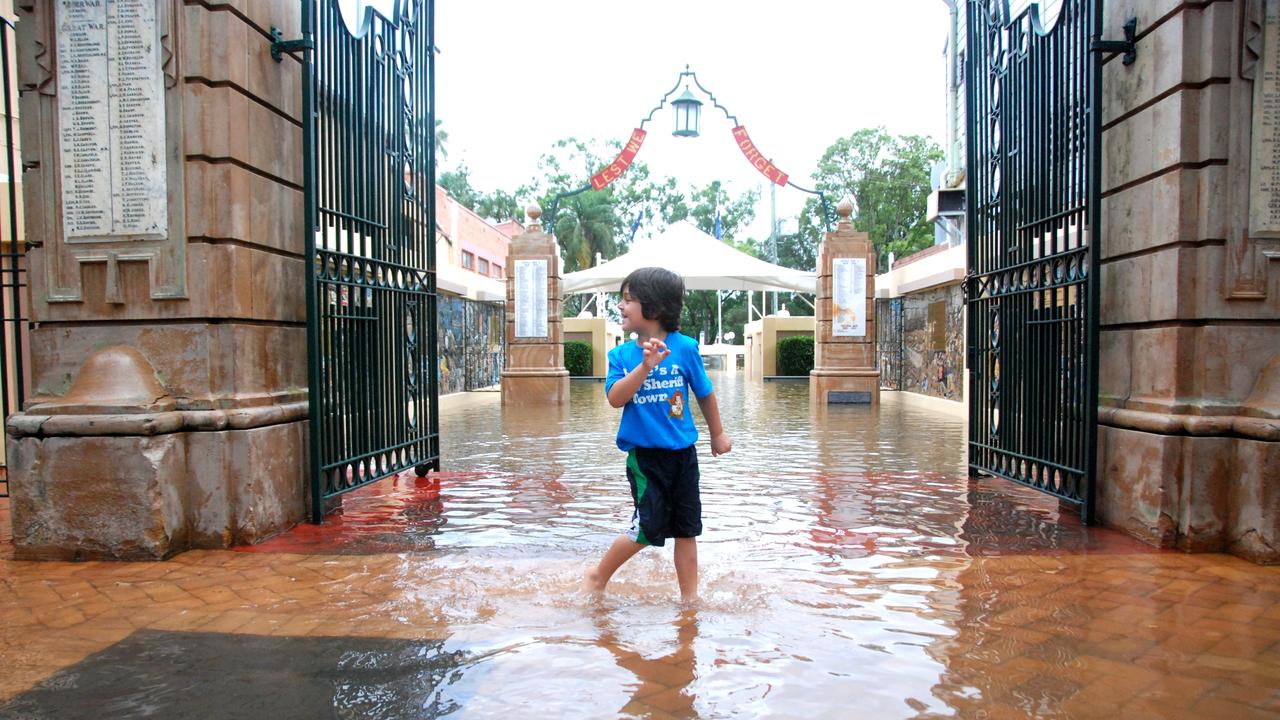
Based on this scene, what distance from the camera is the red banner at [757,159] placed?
661 inches

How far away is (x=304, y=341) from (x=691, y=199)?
4803 cm

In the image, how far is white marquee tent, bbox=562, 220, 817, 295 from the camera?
57.3 ft

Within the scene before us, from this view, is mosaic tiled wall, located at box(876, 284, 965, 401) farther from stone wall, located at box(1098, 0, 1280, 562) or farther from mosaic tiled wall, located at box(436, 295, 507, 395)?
stone wall, located at box(1098, 0, 1280, 562)

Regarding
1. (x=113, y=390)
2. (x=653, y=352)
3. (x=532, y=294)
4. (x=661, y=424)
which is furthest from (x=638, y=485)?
(x=532, y=294)

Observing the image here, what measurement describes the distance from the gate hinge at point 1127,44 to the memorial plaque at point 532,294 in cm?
1211

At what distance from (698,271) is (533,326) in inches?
133

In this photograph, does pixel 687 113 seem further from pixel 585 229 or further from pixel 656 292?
pixel 585 229

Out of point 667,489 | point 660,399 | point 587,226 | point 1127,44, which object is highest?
point 587,226

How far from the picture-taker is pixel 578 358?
1065 inches

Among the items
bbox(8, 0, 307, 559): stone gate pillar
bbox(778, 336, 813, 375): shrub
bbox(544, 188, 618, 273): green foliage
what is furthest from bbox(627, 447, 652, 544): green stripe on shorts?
bbox(544, 188, 618, 273): green foliage

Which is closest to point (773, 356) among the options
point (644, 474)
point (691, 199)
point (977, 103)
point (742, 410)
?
point (742, 410)

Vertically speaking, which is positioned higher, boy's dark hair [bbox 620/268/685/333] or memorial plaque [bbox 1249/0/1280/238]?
memorial plaque [bbox 1249/0/1280/238]

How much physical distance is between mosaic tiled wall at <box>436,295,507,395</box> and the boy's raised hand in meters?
15.0

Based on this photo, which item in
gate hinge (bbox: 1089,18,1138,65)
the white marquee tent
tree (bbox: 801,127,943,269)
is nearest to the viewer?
gate hinge (bbox: 1089,18,1138,65)
